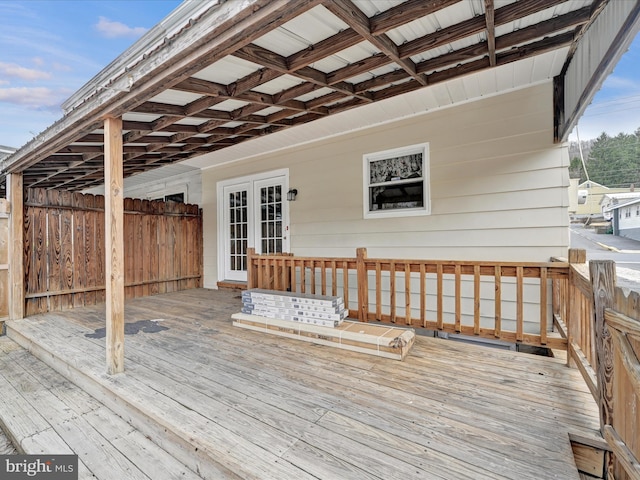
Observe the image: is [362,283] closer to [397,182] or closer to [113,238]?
[397,182]

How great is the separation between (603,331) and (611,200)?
2822 millimetres

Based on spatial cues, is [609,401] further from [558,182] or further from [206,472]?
[558,182]

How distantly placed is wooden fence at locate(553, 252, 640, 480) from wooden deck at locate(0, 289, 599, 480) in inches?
7.3

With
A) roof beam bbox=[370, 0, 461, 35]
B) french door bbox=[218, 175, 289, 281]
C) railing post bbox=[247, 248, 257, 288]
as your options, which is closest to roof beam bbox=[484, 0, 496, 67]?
roof beam bbox=[370, 0, 461, 35]

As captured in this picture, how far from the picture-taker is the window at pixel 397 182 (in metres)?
4.10

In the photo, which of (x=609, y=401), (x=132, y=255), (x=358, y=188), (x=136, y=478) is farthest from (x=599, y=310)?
(x=132, y=255)

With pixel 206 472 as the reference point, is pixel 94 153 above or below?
above

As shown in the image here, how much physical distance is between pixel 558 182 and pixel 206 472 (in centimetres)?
410

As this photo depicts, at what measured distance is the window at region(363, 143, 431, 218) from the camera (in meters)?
4.10

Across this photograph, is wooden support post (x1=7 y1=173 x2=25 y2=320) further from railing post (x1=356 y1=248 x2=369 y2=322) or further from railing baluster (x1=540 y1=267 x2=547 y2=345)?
railing baluster (x1=540 y1=267 x2=547 y2=345)

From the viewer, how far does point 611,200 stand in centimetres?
344

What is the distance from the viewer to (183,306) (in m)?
4.96

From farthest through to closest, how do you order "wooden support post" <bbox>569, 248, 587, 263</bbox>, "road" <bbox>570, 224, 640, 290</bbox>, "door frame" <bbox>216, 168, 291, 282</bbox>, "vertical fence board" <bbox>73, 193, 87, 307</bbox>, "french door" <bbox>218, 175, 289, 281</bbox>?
"french door" <bbox>218, 175, 289, 281</bbox>, "door frame" <bbox>216, 168, 291, 282</bbox>, "vertical fence board" <bbox>73, 193, 87, 307</bbox>, "road" <bbox>570, 224, 640, 290</bbox>, "wooden support post" <bbox>569, 248, 587, 263</bbox>

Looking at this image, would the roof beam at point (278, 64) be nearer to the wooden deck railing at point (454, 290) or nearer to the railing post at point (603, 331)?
the wooden deck railing at point (454, 290)
